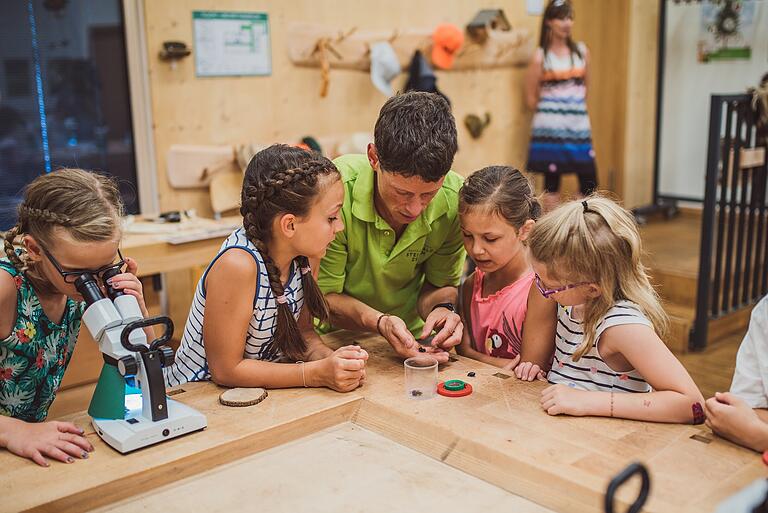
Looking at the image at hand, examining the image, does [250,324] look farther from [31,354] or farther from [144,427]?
[31,354]

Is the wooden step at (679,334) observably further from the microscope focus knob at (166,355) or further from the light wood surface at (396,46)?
the microscope focus knob at (166,355)

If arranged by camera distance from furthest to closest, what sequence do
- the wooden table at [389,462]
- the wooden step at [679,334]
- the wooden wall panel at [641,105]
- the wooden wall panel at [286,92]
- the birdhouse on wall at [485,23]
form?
the wooden wall panel at [641,105], the birdhouse on wall at [485,23], the wooden step at [679,334], the wooden wall panel at [286,92], the wooden table at [389,462]

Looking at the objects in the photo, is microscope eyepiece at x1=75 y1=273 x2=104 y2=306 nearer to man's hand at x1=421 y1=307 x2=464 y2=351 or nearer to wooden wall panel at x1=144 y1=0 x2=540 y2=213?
man's hand at x1=421 y1=307 x2=464 y2=351

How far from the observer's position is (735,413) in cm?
141

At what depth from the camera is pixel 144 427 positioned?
150 centimetres

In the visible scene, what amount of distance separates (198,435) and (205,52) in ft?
10.2

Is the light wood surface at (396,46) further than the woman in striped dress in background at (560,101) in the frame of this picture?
No

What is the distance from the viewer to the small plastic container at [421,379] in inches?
67.6

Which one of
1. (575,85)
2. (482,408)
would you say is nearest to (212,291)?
(482,408)

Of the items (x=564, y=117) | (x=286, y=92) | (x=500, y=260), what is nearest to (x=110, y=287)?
(x=500, y=260)

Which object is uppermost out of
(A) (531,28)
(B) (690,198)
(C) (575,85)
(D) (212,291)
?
(A) (531,28)

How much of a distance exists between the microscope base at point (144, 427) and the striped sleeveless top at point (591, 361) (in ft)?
2.68

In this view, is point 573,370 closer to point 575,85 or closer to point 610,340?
point 610,340

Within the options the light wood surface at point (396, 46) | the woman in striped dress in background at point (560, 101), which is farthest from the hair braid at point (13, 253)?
the woman in striped dress in background at point (560, 101)
